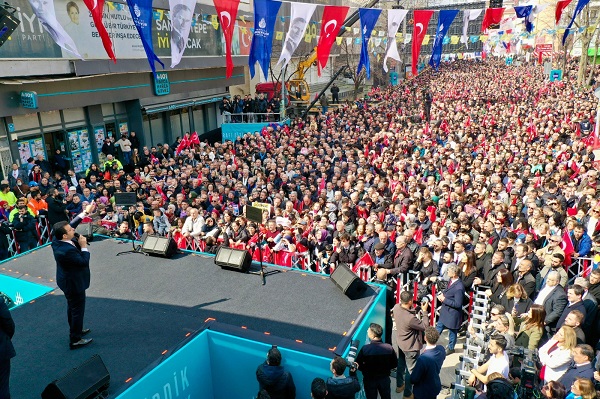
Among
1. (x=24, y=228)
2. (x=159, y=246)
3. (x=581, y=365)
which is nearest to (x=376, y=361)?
(x=581, y=365)

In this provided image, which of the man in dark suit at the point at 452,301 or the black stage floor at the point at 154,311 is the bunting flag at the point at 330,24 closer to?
the black stage floor at the point at 154,311

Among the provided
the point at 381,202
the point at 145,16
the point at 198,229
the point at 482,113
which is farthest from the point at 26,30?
the point at 482,113

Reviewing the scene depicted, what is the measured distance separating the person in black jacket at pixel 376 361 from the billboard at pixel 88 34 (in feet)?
49.4

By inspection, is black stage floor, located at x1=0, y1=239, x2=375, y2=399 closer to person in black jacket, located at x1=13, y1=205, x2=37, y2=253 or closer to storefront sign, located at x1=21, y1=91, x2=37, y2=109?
person in black jacket, located at x1=13, y1=205, x2=37, y2=253

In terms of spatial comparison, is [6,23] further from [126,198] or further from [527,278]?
[527,278]

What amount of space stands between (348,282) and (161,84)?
62.9 ft

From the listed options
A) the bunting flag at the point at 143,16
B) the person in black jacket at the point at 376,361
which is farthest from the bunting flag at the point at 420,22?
the person in black jacket at the point at 376,361

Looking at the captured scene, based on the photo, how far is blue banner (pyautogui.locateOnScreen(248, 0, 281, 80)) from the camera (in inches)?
484

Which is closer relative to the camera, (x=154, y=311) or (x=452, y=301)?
(x=154, y=311)

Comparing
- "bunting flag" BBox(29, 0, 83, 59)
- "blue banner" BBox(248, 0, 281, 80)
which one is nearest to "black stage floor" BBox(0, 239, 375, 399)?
"bunting flag" BBox(29, 0, 83, 59)

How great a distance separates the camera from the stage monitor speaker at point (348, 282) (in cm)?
648

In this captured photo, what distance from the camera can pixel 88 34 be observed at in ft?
57.4

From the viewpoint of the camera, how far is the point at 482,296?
24.5 ft

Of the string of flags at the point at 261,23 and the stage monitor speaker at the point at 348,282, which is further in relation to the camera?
the string of flags at the point at 261,23
